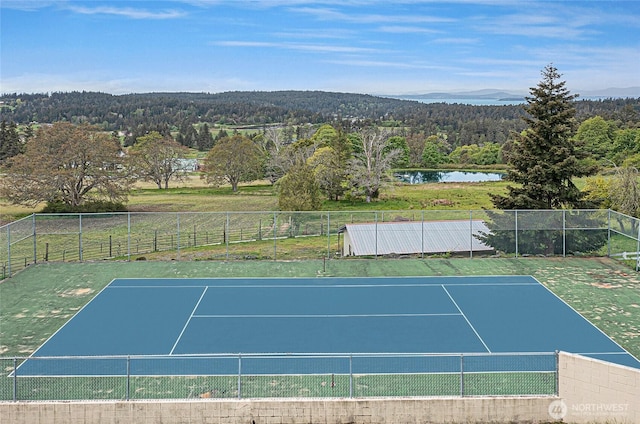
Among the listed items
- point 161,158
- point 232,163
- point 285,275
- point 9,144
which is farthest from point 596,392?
point 9,144

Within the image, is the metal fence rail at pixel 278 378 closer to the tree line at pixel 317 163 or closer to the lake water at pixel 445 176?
the tree line at pixel 317 163

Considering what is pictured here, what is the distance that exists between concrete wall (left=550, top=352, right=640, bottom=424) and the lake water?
64947 millimetres

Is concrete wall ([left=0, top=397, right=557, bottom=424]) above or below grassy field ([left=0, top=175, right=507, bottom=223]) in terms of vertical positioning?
below

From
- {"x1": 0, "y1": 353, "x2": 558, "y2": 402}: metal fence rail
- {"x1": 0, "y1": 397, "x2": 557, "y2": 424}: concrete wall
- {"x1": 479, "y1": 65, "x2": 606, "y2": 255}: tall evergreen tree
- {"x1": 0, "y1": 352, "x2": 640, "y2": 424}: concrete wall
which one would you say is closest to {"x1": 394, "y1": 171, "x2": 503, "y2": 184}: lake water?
{"x1": 479, "y1": 65, "x2": 606, "y2": 255}: tall evergreen tree

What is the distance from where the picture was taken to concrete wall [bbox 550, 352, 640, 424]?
1208 centimetres

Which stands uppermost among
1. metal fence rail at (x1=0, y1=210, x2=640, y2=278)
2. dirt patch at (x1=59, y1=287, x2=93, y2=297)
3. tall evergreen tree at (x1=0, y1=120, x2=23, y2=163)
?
tall evergreen tree at (x1=0, y1=120, x2=23, y2=163)

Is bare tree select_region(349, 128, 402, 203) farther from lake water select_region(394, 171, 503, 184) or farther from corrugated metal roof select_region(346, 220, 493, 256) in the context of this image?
corrugated metal roof select_region(346, 220, 493, 256)

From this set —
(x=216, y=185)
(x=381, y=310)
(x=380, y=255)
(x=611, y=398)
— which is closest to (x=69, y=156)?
(x=216, y=185)

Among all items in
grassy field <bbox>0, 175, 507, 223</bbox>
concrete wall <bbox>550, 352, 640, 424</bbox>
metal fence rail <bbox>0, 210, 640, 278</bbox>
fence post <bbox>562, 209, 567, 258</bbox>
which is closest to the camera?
concrete wall <bbox>550, 352, 640, 424</bbox>

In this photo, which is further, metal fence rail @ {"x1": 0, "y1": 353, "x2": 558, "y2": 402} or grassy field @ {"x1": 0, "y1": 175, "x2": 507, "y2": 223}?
grassy field @ {"x1": 0, "y1": 175, "x2": 507, "y2": 223}

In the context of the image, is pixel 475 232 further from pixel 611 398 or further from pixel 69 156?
pixel 69 156

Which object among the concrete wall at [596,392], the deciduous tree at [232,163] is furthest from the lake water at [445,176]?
the concrete wall at [596,392]

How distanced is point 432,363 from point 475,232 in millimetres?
13256

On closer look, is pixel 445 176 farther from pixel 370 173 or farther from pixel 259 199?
pixel 259 199
